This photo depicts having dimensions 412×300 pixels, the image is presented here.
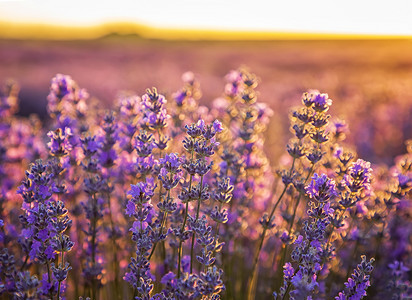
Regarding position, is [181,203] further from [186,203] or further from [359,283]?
[359,283]

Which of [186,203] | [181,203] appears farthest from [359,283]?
[181,203]

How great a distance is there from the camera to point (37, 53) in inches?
960

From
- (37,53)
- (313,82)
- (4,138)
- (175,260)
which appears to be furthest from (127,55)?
(175,260)

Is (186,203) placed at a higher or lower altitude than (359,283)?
higher

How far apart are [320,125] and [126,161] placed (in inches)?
59.5

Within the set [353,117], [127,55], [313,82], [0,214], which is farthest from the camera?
[127,55]

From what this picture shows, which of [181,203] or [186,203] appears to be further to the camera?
[181,203]

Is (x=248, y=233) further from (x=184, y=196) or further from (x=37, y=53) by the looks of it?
(x=37, y=53)

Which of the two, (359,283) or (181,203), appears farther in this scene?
(181,203)

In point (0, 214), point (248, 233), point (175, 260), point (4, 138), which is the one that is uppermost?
point (4, 138)

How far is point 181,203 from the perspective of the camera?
260 cm

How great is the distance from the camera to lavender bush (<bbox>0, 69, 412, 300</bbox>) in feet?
6.73

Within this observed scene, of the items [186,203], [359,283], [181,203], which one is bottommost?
[359,283]

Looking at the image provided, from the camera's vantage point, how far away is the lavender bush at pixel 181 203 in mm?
2051
